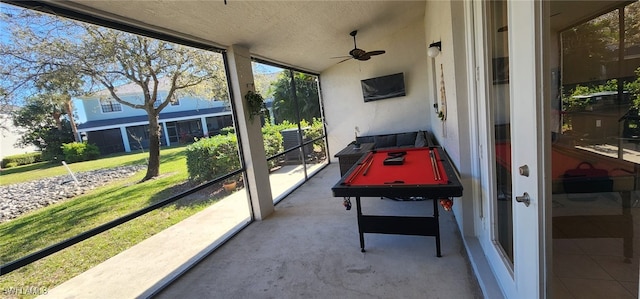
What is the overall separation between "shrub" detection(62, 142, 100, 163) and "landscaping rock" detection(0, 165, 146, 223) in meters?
0.13

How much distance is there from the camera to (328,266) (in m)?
2.55

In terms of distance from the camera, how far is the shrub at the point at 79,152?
218 centimetres

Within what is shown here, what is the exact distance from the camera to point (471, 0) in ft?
7.18

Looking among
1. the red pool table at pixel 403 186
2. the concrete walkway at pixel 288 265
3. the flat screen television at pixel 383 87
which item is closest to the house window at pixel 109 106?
the concrete walkway at pixel 288 265

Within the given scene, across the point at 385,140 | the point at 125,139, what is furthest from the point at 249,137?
the point at 385,140

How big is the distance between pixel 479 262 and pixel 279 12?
3.17 m

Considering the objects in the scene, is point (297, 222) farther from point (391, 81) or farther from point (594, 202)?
point (391, 81)

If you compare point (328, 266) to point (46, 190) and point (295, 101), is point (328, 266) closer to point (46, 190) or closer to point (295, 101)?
point (46, 190)

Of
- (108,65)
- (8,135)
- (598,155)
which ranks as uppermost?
(108,65)

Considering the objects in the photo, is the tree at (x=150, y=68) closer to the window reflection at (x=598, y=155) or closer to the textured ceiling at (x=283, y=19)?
the textured ceiling at (x=283, y=19)

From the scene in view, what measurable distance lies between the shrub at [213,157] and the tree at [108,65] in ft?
1.75

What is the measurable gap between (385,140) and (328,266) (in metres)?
4.53

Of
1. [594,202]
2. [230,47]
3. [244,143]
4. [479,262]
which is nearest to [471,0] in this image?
[594,202]

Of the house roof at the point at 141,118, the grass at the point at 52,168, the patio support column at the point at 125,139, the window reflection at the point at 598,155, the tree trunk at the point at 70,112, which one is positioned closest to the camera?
the window reflection at the point at 598,155
